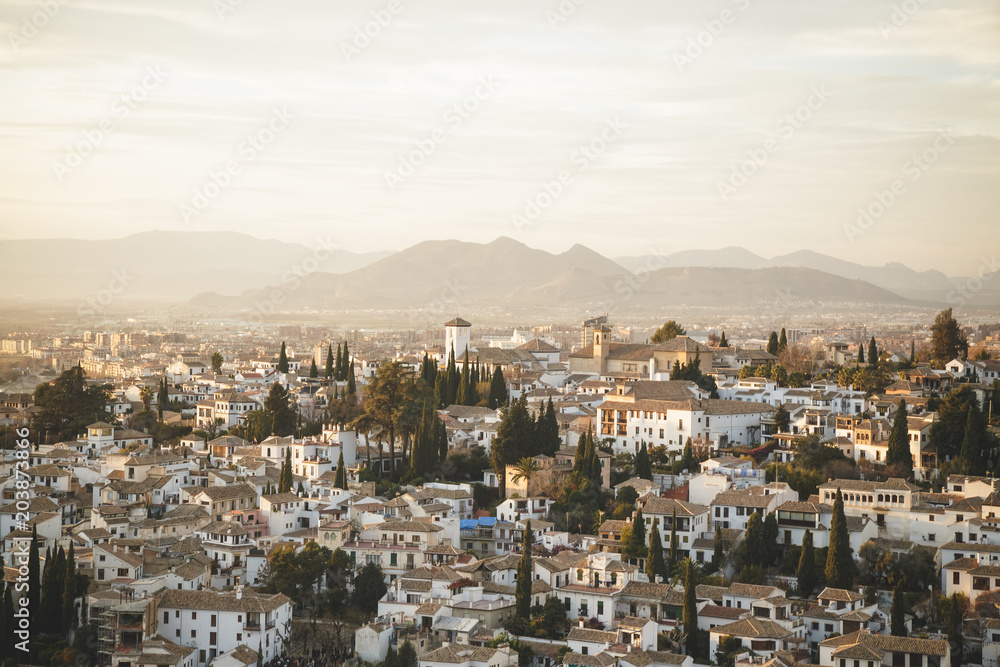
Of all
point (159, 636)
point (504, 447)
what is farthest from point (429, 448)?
point (159, 636)

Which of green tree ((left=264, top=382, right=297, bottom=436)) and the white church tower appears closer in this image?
green tree ((left=264, top=382, right=297, bottom=436))

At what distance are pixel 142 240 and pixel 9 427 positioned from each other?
135472 millimetres

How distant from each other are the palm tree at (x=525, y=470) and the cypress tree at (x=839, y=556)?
9693mm

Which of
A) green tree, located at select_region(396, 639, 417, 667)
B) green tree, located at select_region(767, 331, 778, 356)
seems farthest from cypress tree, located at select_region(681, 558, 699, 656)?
green tree, located at select_region(767, 331, 778, 356)

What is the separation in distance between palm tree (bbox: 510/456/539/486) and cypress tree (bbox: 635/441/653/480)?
3133 millimetres

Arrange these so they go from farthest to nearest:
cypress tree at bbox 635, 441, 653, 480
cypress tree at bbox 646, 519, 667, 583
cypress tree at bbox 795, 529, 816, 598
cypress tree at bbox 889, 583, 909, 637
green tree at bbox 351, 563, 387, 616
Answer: cypress tree at bbox 635, 441, 653, 480 → cypress tree at bbox 646, 519, 667, 583 → green tree at bbox 351, 563, 387, 616 → cypress tree at bbox 795, 529, 816, 598 → cypress tree at bbox 889, 583, 909, 637

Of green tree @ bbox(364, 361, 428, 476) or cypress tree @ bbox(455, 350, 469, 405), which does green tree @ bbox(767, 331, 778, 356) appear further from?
green tree @ bbox(364, 361, 428, 476)

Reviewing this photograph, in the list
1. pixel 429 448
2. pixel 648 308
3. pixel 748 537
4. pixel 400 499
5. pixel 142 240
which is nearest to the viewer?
pixel 748 537

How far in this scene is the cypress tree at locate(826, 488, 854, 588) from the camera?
30163mm

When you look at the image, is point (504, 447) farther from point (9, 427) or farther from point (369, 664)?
point (9, 427)

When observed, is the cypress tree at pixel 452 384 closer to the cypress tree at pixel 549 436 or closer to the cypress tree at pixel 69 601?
the cypress tree at pixel 549 436

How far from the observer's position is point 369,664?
28016 millimetres

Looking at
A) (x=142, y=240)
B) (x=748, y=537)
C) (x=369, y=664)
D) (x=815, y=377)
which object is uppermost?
(x=142, y=240)

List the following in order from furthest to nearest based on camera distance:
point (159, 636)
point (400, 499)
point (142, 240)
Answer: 1. point (142, 240)
2. point (400, 499)
3. point (159, 636)
